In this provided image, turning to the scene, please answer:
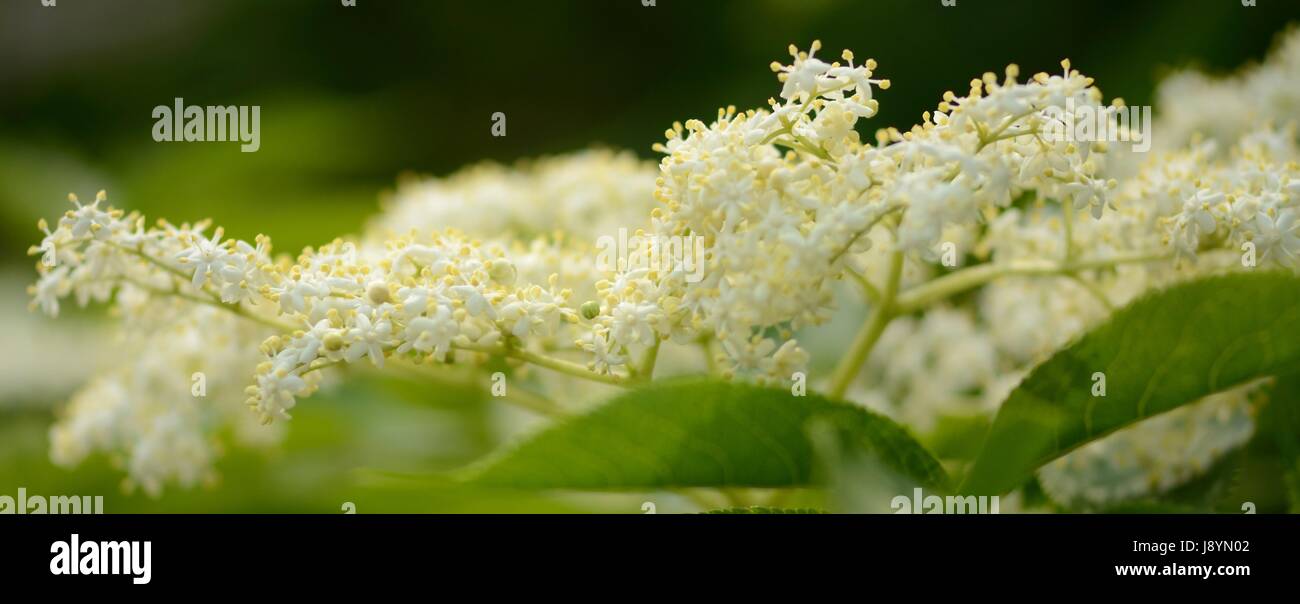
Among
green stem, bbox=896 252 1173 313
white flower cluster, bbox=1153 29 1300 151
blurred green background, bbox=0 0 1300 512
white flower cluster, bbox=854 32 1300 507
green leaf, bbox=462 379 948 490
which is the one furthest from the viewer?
blurred green background, bbox=0 0 1300 512

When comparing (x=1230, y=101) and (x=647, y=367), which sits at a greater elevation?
(x=1230, y=101)

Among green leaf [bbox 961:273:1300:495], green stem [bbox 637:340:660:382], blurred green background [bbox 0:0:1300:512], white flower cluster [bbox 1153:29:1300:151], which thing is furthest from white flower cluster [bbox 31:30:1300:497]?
blurred green background [bbox 0:0:1300:512]

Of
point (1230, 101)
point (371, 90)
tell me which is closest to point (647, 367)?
point (1230, 101)

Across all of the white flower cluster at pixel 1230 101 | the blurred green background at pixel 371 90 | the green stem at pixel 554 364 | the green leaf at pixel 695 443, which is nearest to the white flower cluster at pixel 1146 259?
the white flower cluster at pixel 1230 101

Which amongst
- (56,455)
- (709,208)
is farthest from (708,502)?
(56,455)

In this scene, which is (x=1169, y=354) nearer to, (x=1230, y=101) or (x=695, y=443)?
(x=695, y=443)

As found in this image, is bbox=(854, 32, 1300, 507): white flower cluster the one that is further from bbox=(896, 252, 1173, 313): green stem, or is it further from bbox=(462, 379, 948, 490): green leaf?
bbox=(462, 379, 948, 490): green leaf
